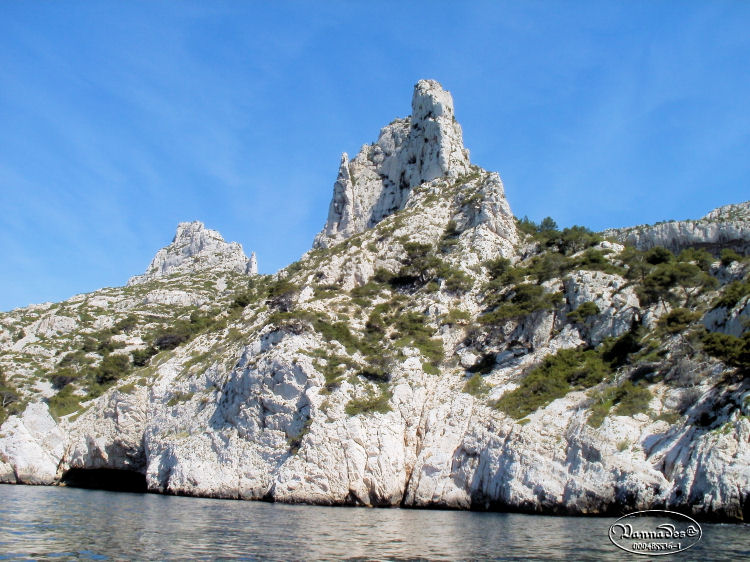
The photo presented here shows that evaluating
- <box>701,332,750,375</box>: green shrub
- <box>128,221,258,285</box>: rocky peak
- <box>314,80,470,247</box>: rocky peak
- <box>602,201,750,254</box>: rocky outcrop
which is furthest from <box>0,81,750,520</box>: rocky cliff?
<box>128,221,258,285</box>: rocky peak

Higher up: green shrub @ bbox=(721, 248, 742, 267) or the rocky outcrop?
the rocky outcrop

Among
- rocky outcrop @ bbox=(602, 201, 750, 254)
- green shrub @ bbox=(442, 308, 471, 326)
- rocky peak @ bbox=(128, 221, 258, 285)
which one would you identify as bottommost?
green shrub @ bbox=(442, 308, 471, 326)

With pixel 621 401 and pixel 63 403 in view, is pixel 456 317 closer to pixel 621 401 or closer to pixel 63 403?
pixel 621 401

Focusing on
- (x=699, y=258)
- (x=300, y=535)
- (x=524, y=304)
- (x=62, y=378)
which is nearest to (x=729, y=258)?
(x=699, y=258)

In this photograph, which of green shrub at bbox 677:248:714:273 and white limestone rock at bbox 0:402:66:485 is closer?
green shrub at bbox 677:248:714:273

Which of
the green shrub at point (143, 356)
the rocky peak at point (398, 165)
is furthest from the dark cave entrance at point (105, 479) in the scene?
the rocky peak at point (398, 165)

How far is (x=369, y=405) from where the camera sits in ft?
138

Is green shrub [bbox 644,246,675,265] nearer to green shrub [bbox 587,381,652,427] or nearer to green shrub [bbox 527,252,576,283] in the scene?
green shrub [bbox 527,252,576,283]

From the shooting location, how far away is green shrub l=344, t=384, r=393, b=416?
4172 centimetres

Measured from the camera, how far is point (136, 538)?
1936 centimetres

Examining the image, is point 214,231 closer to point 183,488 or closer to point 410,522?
point 183,488

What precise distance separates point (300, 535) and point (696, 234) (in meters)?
67.2

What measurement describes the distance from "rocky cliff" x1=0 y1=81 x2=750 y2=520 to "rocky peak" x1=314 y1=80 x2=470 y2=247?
11.9 metres

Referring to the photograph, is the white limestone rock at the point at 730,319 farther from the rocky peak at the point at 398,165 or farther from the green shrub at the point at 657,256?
the rocky peak at the point at 398,165
